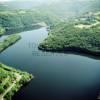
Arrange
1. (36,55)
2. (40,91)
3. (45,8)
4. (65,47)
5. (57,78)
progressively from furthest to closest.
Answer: (45,8), (65,47), (36,55), (57,78), (40,91)

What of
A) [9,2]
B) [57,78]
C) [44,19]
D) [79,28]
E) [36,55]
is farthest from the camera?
[9,2]

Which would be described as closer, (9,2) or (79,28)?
(79,28)

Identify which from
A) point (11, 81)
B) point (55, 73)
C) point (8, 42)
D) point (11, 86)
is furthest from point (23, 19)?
point (11, 86)

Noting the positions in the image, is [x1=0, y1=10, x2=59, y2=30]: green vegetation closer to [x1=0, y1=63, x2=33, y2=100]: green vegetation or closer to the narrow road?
[x1=0, y1=63, x2=33, y2=100]: green vegetation

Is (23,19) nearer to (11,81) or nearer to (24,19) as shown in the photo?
(24,19)

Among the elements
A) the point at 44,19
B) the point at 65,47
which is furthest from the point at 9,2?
the point at 65,47

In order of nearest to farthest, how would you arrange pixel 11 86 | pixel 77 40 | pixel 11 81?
pixel 11 86
pixel 11 81
pixel 77 40

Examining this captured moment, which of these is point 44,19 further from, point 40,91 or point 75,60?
point 40,91

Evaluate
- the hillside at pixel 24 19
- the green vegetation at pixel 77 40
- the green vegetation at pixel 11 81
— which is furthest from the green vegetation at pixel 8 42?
the hillside at pixel 24 19
